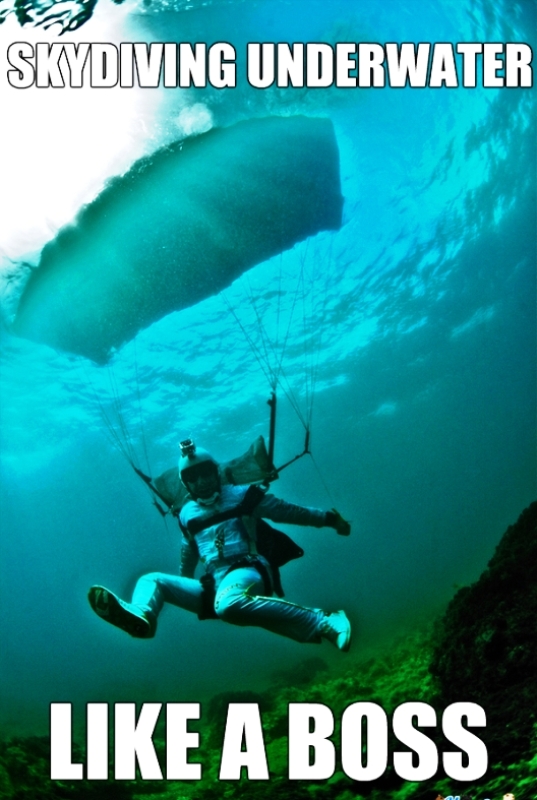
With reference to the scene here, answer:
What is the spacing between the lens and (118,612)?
13.0ft

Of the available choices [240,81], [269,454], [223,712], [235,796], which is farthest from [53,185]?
[223,712]

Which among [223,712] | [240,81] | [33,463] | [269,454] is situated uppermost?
[240,81]

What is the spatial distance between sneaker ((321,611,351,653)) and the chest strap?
4.72 ft

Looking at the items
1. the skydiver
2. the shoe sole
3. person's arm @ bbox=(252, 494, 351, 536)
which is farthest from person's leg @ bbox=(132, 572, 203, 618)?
the shoe sole

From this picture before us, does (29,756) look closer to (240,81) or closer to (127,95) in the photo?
(127,95)

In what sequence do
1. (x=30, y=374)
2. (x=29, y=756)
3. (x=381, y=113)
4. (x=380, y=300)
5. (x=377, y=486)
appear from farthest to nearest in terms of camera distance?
(x=377, y=486), (x=380, y=300), (x=30, y=374), (x=381, y=113), (x=29, y=756)

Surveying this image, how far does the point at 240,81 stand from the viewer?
365 inches

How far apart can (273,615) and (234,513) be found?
4.05 ft

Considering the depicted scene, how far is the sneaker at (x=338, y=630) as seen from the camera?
13.5 feet

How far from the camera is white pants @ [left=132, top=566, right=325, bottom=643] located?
14.2 ft

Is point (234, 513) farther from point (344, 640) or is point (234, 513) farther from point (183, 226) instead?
point (183, 226)

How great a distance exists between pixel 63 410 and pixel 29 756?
53.4ft

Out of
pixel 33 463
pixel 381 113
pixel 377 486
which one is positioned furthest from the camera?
pixel 377 486

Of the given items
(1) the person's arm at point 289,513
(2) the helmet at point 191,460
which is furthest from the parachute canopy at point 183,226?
(1) the person's arm at point 289,513
